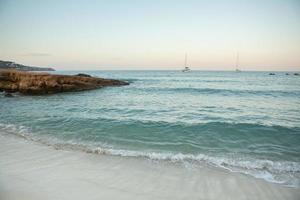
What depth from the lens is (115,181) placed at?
4.71m

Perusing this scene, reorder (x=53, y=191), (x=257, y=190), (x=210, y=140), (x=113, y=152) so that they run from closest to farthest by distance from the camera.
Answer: (x=53, y=191) < (x=257, y=190) < (x=113, y=152) < (x=210, y=140)

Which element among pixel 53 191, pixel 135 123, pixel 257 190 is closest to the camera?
Result: pixel 53 191

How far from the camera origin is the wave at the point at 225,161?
5.26 metres

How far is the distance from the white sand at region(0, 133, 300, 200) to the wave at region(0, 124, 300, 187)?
0.32 metres

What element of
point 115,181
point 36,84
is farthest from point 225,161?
point 36,84

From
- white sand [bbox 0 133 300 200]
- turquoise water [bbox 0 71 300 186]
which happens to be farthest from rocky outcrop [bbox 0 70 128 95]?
white sand [bbox 0 133 300 200]

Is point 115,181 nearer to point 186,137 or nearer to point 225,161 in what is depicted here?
point 225,161

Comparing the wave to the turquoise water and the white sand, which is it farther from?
the white sand

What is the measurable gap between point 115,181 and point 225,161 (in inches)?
112

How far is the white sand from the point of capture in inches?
165

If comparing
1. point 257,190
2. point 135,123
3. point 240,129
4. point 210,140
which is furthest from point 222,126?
point 257,190

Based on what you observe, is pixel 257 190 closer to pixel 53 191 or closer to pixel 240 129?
pixel 53 191

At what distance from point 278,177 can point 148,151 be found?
321cm

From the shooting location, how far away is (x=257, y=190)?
4500 mm
